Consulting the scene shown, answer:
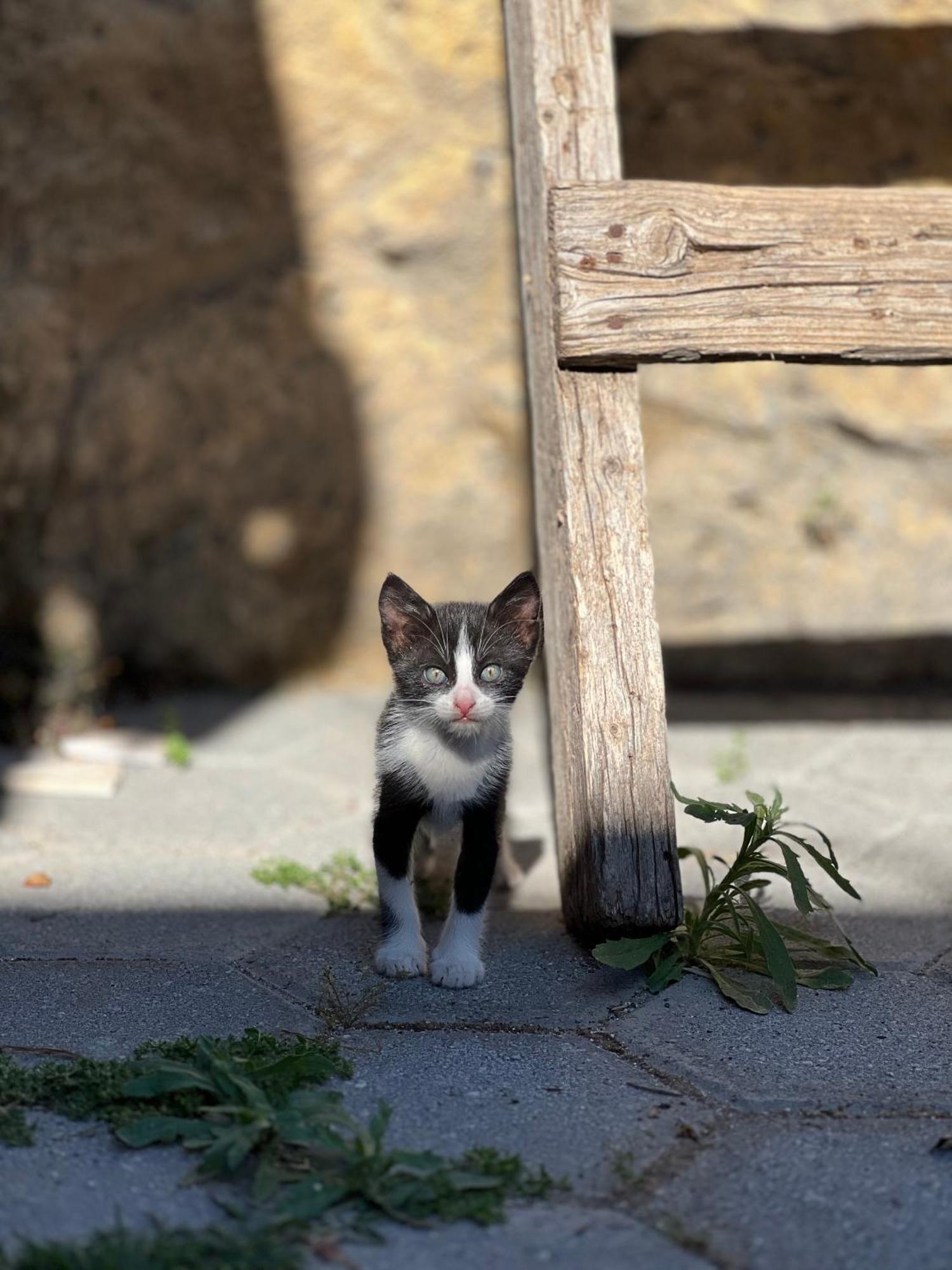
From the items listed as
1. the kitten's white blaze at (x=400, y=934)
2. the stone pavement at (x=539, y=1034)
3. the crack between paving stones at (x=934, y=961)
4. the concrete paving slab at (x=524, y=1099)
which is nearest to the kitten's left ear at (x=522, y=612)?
the kitten's white blaze at (x=400, y=934)

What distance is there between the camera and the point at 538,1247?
193 cm

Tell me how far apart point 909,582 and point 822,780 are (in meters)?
1.25

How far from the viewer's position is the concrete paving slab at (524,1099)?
2.20 meters

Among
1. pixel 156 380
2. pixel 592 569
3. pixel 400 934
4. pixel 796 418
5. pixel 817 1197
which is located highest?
pixel 156 380

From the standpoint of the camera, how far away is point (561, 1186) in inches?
82.0

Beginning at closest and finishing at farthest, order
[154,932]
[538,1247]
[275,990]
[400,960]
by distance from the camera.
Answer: [538,1247] < [275,990] < [400,960] < [154,932]

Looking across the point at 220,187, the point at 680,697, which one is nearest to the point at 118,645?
the point at 220,187

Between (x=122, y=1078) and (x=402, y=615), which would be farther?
(x=402, y=615)

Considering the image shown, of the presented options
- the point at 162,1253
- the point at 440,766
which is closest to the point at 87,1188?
the point at 162,1253

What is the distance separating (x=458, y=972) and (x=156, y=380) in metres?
3.12

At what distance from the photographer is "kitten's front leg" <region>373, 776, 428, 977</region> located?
2938mm

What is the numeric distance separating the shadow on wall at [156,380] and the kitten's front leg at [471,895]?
251 cm

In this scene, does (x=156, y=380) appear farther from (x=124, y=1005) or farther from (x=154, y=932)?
(x=124, y=1005)

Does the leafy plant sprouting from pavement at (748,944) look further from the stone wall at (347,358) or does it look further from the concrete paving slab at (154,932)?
the stone wall at (347,358)
